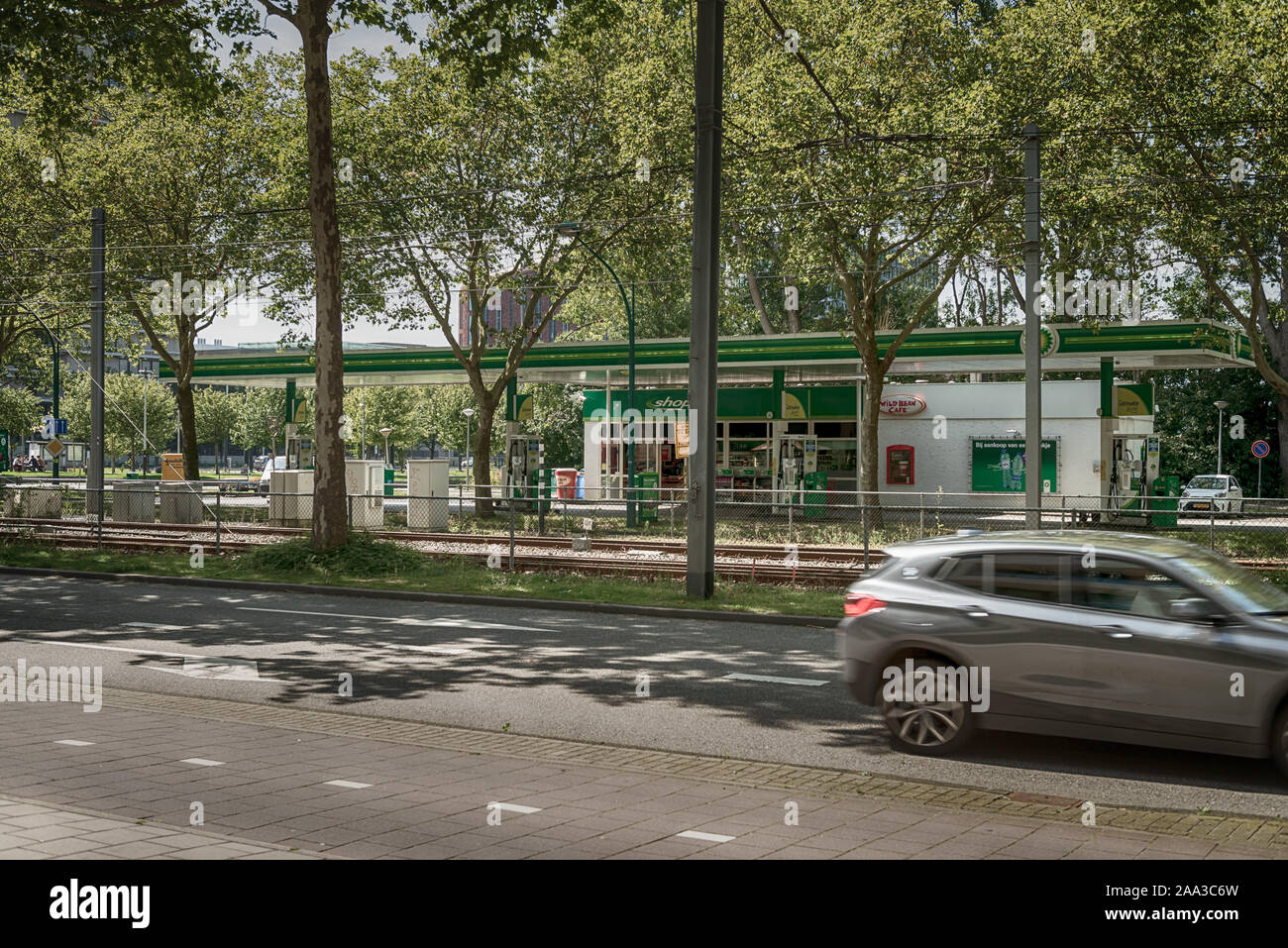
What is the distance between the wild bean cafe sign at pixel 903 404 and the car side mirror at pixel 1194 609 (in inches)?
1278

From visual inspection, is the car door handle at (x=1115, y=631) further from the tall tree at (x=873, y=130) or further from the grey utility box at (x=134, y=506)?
the grey utility box at (x=134, y=506)

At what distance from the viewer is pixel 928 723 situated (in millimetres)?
8023

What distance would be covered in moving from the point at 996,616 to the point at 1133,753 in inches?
52.3

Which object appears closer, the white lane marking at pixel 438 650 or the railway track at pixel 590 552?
the white lane marking at pixel 438 650

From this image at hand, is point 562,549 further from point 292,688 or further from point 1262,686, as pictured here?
point 1262,686

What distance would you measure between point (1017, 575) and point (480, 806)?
394 cm

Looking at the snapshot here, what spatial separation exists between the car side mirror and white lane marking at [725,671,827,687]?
3741 millimetres

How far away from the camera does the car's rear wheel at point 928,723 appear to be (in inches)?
313

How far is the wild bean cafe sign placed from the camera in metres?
39.3

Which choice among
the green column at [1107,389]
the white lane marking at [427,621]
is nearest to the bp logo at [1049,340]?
the green column at [1107,389]

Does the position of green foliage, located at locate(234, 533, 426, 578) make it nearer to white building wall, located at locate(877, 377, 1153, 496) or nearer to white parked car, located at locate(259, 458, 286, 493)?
white parked car, located at locate(259, 458, 286, 493)

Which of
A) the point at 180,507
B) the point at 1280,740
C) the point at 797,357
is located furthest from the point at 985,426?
the point at 1280,740
